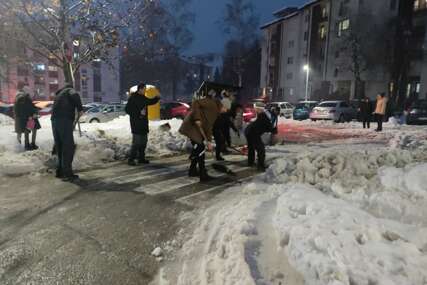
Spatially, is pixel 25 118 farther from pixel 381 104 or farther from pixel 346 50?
pixel 346 50

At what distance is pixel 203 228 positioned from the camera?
423 centimetres

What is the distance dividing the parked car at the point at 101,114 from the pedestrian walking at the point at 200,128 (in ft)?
52.6

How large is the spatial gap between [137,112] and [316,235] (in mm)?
5627

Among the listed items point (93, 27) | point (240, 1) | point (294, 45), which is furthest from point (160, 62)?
point (93, 27)

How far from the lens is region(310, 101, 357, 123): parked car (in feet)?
75.3

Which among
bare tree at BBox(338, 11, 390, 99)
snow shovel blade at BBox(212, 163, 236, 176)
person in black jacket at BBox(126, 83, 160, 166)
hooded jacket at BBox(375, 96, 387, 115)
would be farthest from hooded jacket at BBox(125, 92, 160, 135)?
bare tree at BBox(338, 11, 390, 99)

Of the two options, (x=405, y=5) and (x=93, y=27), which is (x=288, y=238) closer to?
(x=93, y=27)

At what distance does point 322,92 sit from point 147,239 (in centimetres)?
4355

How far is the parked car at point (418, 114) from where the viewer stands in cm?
2031

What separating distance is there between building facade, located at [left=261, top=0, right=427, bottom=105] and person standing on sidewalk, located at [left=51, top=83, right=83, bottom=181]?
34.4m

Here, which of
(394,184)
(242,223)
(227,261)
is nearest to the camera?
(227,261)

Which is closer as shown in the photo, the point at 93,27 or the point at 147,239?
the point at 147,239

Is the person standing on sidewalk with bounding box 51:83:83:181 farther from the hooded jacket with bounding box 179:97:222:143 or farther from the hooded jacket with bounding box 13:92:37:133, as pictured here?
the hooded jacket with bounding box 13:92:37:133

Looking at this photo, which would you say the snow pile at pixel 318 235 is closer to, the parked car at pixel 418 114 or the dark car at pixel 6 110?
the parked car at pixel 418 114
